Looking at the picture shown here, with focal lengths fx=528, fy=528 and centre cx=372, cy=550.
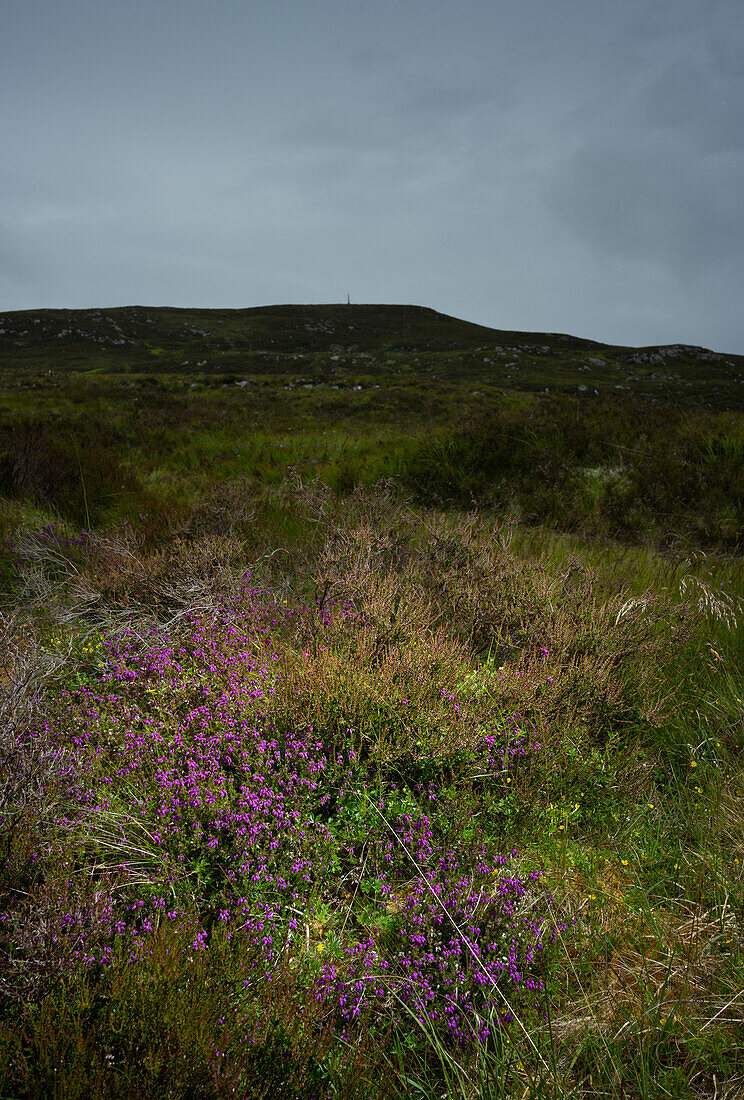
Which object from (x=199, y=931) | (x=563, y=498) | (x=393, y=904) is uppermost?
(x=563, y=498)

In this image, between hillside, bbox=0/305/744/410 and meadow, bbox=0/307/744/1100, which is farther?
hillside, bbox=0/305/744/410

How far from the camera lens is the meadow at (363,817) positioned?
1.25 metres

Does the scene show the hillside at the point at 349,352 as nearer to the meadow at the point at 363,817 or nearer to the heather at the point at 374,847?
the meadow at the point at 363,817

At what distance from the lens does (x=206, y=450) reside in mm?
9766

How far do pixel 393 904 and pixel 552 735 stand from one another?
1.02m

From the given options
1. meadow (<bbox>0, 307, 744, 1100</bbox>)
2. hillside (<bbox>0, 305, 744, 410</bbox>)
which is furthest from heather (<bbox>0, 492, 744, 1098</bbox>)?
hillside (<bbox>0, 305, 744, 410</bbox>)

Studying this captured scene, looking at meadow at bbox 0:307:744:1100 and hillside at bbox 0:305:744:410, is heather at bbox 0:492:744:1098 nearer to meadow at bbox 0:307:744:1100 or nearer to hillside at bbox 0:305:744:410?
meadow at bbox 0:307:744:1100

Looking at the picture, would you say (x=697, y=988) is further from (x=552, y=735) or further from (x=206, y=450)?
(x=206, y=450)

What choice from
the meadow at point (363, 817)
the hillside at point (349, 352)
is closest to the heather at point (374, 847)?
the meadow at point (363, 817)

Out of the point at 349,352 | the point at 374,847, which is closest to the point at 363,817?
the point at 374,847

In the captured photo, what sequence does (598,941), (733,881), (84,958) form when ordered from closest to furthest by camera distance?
(84,958) → (598,941) → (733,881)

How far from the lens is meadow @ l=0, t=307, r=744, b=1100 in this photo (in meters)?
1.25

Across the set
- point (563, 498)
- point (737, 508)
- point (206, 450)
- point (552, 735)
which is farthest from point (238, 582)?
point (206, 450)

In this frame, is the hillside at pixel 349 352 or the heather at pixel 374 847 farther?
the hillside at pixel 349 352
